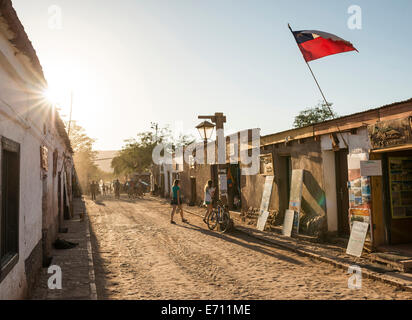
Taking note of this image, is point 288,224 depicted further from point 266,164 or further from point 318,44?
point 318,44

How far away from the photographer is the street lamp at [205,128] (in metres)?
12.0

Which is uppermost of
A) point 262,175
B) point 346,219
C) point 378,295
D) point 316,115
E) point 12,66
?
point 316,115

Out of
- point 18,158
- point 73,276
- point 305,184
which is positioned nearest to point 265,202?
point 305,184

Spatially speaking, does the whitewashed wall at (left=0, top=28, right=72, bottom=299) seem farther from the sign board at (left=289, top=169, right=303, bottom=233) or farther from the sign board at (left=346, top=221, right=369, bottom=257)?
the sign board at (left=289, top=169, right=303, bottom=233)

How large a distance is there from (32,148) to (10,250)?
222 cm

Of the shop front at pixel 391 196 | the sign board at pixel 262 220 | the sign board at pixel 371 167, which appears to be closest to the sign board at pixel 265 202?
the sign board at pixel 262 220

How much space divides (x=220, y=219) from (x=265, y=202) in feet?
5.45

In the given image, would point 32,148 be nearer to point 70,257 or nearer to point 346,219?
point 70,257

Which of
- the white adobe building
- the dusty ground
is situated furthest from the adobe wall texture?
the white adobe building

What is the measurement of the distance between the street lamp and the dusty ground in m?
3.39
